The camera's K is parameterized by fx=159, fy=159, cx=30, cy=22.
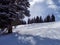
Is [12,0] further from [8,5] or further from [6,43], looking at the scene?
[6,43]

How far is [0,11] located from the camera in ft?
48.2

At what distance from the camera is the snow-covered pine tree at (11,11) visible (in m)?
14.4

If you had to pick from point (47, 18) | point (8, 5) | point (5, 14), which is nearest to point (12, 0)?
point (8, 5)

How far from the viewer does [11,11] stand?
49.1 feet

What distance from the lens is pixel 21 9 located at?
15.6 meters

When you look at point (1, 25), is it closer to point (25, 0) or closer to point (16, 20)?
point (16, 20)

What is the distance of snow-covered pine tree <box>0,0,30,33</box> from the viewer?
1443cm

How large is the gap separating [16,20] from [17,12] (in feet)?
2.51

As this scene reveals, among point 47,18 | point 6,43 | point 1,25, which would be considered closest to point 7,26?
point 1,25

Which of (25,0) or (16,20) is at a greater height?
(25,0)

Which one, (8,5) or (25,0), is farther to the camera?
(25,0)

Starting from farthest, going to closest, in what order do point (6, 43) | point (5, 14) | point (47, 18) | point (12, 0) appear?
point (47, 18)
point (12, 0)
point (5, 14)
point (6, 43)

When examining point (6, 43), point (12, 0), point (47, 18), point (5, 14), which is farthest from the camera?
point (47, 18)

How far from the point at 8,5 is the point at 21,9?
4.83ft
